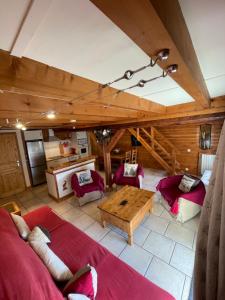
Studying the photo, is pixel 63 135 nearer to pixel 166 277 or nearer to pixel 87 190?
pixel 87 190

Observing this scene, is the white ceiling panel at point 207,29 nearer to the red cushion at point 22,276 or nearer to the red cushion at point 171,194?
the red cushion at point 22,276

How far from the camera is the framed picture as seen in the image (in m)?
4.79

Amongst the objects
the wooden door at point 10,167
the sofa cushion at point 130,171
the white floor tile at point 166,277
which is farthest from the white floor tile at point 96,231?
the wooden door at point 10,167

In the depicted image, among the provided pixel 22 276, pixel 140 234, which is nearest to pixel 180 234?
pixel 140 234

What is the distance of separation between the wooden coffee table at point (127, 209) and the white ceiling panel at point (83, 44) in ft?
7.20

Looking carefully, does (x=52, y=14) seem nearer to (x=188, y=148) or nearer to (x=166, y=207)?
(x=166, y=207)

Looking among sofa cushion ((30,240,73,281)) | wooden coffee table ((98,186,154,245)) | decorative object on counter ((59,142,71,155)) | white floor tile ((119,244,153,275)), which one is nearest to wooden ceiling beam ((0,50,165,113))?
sofa cushion ((30,240,73,281))

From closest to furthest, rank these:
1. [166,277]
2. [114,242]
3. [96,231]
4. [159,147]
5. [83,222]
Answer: [166,277] → [114,242] → [96,231] → [83,222] → [159,147]

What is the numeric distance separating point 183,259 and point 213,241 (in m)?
1.97

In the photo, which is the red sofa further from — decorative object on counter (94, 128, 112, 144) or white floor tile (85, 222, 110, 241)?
decorative object on counter (94, 128, 112, 144)

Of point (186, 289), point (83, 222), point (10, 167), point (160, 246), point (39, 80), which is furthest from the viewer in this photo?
point (10, 167)

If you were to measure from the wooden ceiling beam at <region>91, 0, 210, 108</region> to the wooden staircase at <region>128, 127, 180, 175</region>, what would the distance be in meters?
4.75

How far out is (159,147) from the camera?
5648 millimetres

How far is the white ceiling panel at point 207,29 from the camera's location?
0.57m
